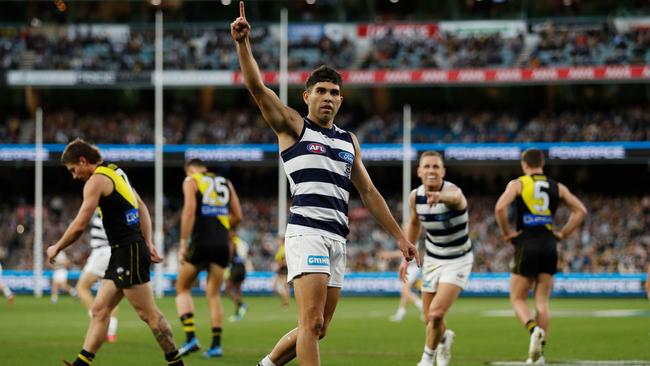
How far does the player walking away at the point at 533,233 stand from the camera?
43.1 ft

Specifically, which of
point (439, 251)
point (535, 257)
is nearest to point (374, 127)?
point (535, 257)

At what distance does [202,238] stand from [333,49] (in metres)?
35.8

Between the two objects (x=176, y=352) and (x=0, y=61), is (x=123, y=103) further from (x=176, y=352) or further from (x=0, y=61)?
(x=176, y=352)

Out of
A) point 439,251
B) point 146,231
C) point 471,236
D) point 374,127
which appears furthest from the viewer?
→ point 374,127

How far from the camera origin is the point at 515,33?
166 feet

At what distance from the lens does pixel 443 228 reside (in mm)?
11680

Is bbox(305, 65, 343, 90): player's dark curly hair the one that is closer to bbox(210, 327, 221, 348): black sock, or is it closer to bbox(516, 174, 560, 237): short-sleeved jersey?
bbox(516, 174, 560, 237): short-sleeved jersey

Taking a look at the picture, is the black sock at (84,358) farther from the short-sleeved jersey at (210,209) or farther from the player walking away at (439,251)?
the short-sleeved jersey at (210,209)

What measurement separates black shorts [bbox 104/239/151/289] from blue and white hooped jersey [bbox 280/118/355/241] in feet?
9.04

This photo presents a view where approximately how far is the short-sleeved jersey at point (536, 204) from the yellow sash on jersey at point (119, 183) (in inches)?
200

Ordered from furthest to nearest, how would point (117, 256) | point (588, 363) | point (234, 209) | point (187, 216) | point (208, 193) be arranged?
point (234, 209), point (208, 193), point (187, 216), point (588, 363), point (117, 256)

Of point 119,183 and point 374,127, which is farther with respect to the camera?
point 374,127

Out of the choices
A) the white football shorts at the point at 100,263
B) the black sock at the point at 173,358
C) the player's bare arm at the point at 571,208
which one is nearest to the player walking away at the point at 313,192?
the black sock at the point at 173,358

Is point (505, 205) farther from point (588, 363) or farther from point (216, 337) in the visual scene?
point (216, 337)
